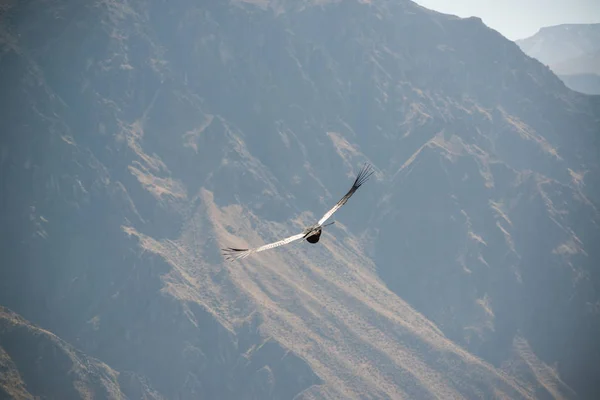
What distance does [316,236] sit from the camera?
3031 inches

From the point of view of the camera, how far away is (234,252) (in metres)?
71.5

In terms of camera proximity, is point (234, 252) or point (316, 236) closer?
point (234, 252)

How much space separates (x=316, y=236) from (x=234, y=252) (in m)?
9.17
